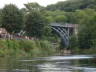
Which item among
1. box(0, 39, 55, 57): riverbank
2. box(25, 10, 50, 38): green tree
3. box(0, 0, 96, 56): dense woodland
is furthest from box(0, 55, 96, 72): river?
box(25, 10, 50, 38): green tree

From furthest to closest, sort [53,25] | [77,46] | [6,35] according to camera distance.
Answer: [53,25] → [77,46] → [6,35]

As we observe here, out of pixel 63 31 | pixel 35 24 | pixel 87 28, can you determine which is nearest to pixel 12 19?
pixel 35 24

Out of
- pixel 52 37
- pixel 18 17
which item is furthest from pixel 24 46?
pixel 52 37

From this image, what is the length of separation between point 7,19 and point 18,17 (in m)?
2.29

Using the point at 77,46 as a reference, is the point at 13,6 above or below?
above

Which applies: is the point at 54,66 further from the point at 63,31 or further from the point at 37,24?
the point at 63,31

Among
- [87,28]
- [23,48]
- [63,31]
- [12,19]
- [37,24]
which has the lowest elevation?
[23,48]

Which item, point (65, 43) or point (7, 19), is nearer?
point (7, 19)

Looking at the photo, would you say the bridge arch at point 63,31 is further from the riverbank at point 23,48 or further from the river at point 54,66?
the river at point 54,66

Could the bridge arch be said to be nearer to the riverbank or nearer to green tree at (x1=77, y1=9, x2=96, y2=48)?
green tree at (x1=77, y1=9, x2=96, y2=48)

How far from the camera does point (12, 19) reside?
9038 cm

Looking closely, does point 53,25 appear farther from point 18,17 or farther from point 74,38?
point 18,17

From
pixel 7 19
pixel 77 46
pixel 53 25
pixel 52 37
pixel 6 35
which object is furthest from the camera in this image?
pixel 52 37

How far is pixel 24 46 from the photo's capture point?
304 ft
